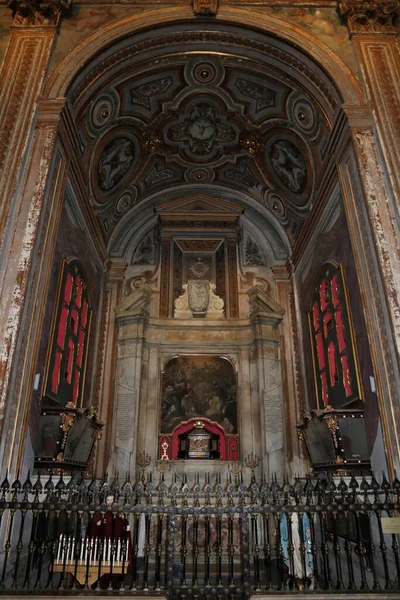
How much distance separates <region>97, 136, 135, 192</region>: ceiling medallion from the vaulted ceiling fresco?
0.03 m

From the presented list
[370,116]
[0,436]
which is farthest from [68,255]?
[370,116]

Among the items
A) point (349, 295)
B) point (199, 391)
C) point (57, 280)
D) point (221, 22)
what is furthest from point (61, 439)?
point (221, 22)

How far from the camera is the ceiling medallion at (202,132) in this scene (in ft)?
37.4

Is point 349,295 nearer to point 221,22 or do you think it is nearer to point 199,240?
point 221,22

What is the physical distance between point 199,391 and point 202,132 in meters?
6.37

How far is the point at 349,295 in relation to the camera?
8453 millimetres

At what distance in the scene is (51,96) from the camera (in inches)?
311

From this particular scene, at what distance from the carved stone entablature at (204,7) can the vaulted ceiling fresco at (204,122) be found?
249 millimetres

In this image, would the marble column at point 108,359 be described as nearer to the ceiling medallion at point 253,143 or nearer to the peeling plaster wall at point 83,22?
the ceiling medallion at point 253,143

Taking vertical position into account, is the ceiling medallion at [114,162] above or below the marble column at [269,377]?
above

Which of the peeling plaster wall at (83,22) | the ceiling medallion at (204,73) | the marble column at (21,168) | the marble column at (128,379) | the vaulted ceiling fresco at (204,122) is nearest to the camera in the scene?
the marble column at (21,168)

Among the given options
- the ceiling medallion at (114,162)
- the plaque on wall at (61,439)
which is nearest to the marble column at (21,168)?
the plaque on wall at (61,439)

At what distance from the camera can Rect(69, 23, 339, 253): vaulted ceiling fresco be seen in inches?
361

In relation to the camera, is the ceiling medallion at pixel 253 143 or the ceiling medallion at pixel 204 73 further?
the ceiling medallion at pixel 253 143
